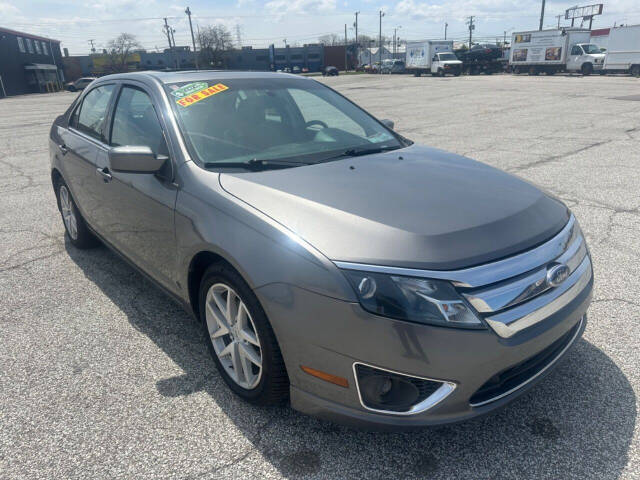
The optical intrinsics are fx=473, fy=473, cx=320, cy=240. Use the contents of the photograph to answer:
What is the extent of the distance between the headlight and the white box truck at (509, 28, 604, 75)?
39848 mm

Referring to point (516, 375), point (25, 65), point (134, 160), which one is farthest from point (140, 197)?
point (25, 65)

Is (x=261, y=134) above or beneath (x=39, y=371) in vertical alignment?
above

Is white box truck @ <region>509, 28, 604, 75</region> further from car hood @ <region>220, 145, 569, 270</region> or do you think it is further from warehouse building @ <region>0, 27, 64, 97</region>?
warehouse building @ <region>0, 27, 64, 97</region>

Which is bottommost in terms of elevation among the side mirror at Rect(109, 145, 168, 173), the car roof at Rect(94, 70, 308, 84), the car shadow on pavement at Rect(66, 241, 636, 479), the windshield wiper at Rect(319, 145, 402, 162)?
the car shadow on pavement at Rect(66, 241, 636, 479)

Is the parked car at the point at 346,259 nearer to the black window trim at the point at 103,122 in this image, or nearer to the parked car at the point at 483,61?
the black window trim at the point at 103,122

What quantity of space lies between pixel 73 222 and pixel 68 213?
0.63 feet

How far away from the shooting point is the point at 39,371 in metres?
2.74

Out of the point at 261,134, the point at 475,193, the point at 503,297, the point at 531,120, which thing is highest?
the point at 261,134

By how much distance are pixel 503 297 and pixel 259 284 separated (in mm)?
971

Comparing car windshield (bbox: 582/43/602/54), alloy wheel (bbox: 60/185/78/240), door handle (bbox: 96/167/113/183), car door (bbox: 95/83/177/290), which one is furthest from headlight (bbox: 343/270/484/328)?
car windshield (bbox: 582/43/602/54)

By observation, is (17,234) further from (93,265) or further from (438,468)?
(438,468)

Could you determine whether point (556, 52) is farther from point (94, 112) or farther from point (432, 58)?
point (94, 112)

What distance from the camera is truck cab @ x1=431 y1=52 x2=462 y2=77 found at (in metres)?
41.6

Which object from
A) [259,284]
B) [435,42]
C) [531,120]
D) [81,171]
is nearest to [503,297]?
[259,284]
